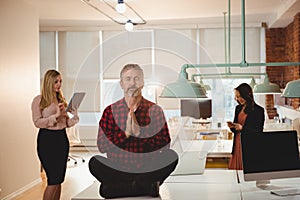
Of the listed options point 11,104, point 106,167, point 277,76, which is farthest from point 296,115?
point 106,167

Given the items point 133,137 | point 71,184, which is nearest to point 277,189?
point 133,137

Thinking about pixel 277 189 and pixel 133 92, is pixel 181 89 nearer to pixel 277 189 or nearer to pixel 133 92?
pixel 133 92

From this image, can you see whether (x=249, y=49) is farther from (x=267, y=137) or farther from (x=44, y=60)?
(x=267, y=137)

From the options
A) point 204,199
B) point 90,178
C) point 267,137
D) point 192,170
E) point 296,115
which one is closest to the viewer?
point 204,199

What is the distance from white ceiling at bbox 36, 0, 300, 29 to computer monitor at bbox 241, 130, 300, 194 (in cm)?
320

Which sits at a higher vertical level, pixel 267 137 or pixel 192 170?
pixel 267 137

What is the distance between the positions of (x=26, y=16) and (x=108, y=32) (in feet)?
10.8

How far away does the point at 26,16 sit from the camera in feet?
19.0

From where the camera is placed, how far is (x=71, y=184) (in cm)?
615

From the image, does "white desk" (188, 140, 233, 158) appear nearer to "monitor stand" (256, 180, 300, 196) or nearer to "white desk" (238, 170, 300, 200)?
"white desk" (238, 170, 300, 200)

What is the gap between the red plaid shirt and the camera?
7.13 feet

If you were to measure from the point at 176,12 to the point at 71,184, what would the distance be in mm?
3043

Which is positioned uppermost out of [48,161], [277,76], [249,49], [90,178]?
[249,49]

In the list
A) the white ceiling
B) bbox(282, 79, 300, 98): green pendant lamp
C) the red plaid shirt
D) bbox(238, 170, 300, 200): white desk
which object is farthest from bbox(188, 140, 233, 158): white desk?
the red plaid shirt
